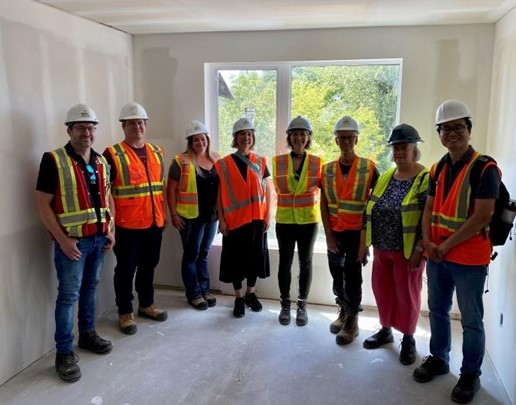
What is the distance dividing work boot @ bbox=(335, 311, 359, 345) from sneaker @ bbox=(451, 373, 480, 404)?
0.81 meters

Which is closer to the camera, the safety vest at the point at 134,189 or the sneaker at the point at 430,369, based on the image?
the sneaker at the point at 430,369

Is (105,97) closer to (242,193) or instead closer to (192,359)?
(242,193)

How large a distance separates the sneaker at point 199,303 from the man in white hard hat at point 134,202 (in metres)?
0.54

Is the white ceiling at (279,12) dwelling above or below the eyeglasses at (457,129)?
above

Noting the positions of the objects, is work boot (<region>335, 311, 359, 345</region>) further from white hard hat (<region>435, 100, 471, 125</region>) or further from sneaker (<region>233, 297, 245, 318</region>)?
white hard hat (<region>435, 100, 471, 125</region>)

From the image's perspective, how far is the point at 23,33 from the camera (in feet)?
8.46

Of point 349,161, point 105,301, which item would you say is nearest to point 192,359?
point 105,301

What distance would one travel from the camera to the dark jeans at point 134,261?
3.12 meters

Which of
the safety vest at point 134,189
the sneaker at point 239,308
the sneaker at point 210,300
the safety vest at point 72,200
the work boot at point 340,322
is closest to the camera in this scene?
the safety vest at point 72,200

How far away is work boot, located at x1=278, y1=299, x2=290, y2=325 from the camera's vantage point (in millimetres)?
3344

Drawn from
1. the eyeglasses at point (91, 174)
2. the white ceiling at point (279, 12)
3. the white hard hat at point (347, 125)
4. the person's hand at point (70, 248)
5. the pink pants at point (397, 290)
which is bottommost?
the pink pants at point (397, 290)

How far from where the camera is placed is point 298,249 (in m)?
3.31

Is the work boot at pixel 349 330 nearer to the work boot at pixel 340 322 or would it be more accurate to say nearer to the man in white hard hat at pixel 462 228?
the work boot at pixel 340 322

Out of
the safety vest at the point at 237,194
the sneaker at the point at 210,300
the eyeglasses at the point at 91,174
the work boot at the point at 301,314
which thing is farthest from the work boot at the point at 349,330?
the eyeglasses at the point at 91,174
